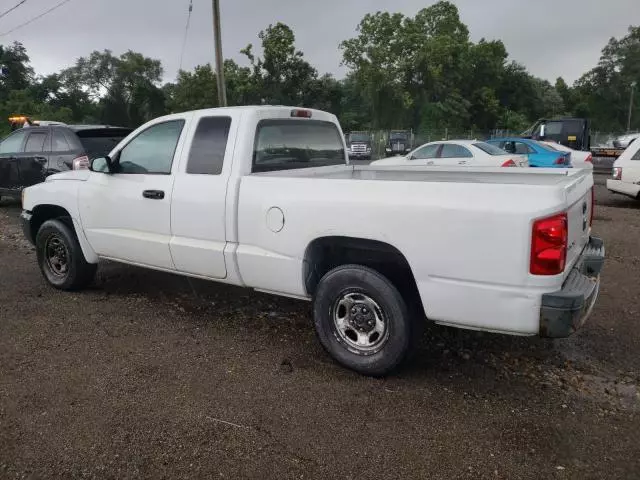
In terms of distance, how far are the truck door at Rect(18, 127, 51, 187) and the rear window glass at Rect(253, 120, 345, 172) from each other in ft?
22.7

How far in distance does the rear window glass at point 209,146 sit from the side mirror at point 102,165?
95cm

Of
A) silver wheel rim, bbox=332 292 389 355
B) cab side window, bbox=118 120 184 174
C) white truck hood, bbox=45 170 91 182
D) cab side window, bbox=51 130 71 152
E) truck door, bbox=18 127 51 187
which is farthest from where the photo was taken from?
truck door, bbox=18 127 51 187

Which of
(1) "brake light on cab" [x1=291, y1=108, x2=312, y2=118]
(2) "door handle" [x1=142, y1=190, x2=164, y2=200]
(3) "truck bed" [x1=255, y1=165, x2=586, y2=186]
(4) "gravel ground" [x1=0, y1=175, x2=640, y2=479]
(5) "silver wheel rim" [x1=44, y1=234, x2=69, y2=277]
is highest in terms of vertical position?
(1) "brake light on cab" [x1=291, y1=108, x2=312, y2=118]

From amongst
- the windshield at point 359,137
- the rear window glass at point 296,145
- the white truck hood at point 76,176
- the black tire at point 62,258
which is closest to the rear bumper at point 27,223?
the black tire at point 62,258

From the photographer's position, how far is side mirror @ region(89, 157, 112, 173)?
5000 millimetres

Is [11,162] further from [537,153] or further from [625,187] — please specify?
[537,153]

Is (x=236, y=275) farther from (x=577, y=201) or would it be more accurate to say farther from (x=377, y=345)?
(x=577, y=201)

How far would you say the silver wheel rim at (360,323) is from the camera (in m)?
3.69

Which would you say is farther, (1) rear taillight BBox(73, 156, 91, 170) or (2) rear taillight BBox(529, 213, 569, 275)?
(1) rear taillight BBox(73, 156, 91, 170)

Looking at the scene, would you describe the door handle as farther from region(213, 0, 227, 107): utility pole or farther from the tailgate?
region(213, 0, 227, 107): utility pole

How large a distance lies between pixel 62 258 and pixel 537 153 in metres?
A: 14.4

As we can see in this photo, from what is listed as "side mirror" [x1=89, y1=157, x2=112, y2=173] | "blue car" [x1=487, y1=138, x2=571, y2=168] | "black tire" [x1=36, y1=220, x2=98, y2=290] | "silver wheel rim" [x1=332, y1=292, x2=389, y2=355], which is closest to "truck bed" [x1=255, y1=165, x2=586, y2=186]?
"silver wheel rim" [x1=332, y1=292, x2=389, y2=355]

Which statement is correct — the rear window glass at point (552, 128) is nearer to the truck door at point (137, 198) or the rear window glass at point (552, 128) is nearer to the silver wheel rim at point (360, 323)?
the truck door at point (137, 198)

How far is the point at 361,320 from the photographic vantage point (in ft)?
12.4
